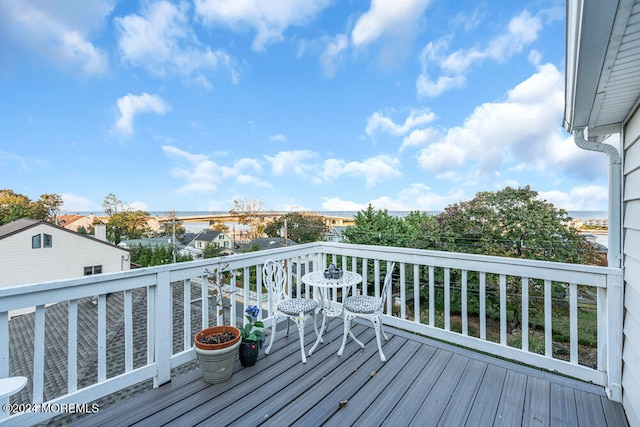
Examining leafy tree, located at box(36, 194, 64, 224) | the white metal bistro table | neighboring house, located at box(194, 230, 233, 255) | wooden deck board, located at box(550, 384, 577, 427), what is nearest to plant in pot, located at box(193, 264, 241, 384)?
the white metal bistro table

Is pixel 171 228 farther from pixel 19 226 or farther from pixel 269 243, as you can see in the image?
pixel 19 226

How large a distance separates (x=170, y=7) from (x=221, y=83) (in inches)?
163

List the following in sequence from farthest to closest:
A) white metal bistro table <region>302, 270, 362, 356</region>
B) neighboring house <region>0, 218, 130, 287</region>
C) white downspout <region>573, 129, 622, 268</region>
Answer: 1. neighboring house <region>0, 218, 130, 287</region>
2. white metal bistro table <region>302, 270, 362, 356</region>
3. white downspout <region>573, 129, 622, 268</region>

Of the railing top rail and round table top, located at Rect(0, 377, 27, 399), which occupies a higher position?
the railing top rail

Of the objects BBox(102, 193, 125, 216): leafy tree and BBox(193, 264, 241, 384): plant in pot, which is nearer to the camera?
BBox(193, 264, 241, 384): plant in pot

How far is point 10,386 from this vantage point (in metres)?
1.35

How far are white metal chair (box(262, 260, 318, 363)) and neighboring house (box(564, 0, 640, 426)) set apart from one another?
238cm

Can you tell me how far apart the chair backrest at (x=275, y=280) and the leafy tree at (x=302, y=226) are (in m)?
13.3

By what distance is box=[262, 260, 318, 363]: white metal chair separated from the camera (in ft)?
8.77

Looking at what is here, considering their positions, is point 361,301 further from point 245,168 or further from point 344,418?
point 245,168

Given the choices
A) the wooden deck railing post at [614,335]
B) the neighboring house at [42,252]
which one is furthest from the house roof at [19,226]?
the wooden deck railing post at [614,335]

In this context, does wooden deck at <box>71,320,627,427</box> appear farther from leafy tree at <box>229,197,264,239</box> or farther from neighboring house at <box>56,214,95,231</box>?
leafy tree at <box>229,197,264,239</box>

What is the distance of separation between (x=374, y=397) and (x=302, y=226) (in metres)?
15.9

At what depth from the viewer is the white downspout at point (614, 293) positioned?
6.52 feet
